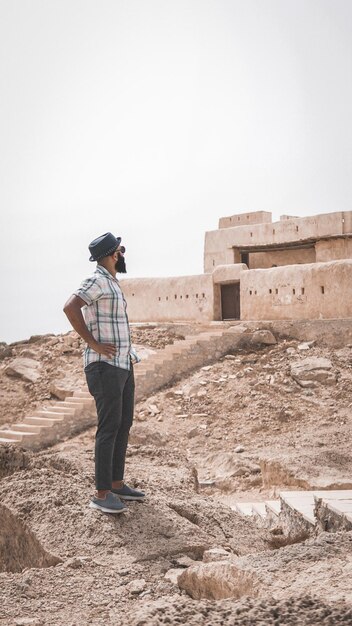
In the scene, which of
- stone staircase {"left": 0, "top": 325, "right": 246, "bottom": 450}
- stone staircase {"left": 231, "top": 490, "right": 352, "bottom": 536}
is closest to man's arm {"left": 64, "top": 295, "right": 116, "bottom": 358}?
stone staircase {"left": 231, "top": 490, "right": 352, "bottom": 536}

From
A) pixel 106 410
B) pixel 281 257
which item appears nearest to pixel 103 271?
pixel 106 410

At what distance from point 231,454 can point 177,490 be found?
19.4 ft

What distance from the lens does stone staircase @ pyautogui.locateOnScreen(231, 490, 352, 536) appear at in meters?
3.63

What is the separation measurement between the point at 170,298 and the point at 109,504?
53.5 ft

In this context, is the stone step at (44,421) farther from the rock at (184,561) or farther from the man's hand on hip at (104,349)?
the rock at (184,561)

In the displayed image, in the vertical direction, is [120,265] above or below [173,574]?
above

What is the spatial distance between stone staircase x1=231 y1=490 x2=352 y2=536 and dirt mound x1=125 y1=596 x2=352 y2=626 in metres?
1.53

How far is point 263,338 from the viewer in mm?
14461

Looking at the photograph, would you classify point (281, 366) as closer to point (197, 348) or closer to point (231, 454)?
point (197, 348)

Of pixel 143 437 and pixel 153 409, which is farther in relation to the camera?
pixel 153 409

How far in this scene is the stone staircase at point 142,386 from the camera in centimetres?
1205

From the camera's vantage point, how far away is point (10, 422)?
543 inches

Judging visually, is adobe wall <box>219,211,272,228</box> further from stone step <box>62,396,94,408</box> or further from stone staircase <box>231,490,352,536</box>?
stone staircase <box>231,490,352,536</box>

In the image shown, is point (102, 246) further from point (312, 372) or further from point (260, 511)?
point (312, 372)
